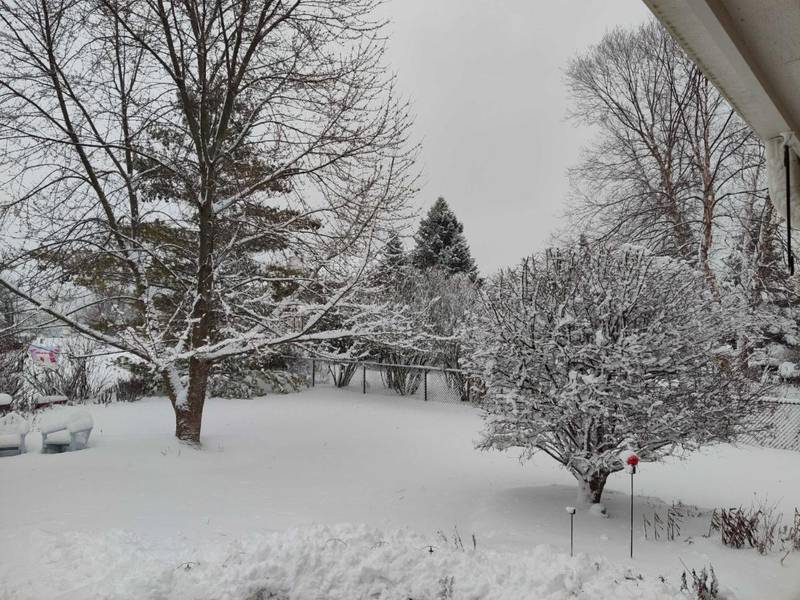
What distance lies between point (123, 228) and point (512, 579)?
7913 mm

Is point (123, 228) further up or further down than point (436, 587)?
further up

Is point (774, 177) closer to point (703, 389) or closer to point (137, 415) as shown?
point (703, 389)

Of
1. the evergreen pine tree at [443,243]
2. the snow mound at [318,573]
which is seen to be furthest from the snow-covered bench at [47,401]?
the evergreen pine tree at [443,243]

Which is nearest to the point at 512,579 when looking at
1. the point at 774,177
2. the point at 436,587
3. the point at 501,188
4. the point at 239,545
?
the point at 436,587

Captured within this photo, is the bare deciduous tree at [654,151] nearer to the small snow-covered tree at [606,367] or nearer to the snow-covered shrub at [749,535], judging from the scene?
the small snow-covered tree at [606,367]

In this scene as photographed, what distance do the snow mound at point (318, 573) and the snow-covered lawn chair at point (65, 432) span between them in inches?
138

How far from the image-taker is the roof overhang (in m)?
1.68

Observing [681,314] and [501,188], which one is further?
[501,188]

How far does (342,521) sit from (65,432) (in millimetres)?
4348

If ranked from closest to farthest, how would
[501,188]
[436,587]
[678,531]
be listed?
[436,587]
[678,531]
[501,188]

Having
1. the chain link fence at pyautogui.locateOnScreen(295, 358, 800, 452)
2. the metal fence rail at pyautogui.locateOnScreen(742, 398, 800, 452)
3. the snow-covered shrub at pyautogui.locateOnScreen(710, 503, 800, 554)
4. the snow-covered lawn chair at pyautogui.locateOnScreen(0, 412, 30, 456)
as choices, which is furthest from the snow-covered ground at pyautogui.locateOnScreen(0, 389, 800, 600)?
the chain link fence at pyautogui.locateOnScreen(295, 358, 800, 452)

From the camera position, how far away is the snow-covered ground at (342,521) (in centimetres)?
352

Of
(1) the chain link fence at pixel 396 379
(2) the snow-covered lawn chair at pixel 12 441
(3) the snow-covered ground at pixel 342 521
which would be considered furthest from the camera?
(1) the chain link fence at pixel 396 379

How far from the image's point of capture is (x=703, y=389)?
17.5ft
